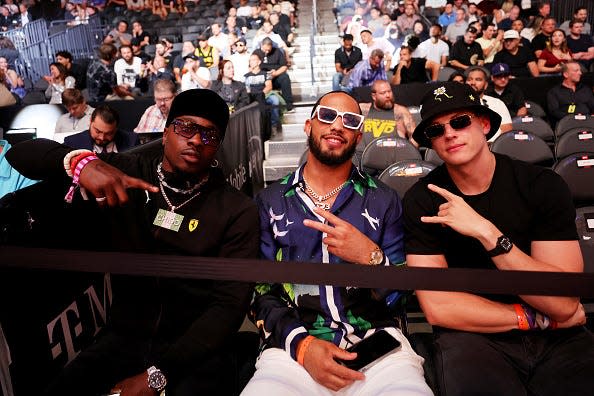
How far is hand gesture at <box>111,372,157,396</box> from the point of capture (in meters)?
2.12

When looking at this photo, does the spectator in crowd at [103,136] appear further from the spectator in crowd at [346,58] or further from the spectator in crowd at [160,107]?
the spectator in crowd at [346,58]

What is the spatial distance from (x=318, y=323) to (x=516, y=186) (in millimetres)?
1091

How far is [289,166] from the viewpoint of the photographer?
905 centimetres

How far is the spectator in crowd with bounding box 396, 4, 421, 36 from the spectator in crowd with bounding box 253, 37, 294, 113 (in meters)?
3.67

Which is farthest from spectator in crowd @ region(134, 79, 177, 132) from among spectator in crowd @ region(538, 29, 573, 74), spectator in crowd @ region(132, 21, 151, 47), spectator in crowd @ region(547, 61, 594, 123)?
spectator in crowd @ region(132, 21, 151, 47)

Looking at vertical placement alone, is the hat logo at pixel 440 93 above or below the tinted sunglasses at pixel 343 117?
above

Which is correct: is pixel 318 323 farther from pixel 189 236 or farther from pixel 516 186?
pixel 516 186

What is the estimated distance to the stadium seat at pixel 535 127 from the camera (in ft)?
23.6

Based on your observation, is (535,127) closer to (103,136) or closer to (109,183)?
(103,136)

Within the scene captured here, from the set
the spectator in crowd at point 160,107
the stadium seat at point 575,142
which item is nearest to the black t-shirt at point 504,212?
the stadium seat at point 575,142

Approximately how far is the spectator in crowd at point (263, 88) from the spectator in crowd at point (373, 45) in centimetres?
251

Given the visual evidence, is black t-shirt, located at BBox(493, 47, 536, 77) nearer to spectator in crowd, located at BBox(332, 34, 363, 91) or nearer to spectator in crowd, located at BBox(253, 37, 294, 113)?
spectator in crowd, located at BBox(332, 34, 363, 91)

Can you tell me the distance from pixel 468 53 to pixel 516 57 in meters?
0.98

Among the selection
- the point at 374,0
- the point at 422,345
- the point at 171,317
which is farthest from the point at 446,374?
the point at 374,0
